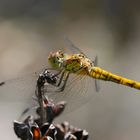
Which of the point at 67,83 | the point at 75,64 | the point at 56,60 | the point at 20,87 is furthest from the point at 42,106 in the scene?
the point at 75,64

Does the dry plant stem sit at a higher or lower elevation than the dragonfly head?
lower

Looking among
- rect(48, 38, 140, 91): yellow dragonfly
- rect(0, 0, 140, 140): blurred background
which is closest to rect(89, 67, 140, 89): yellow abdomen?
rect(48, 38, 140, 91): yellow dragonfly

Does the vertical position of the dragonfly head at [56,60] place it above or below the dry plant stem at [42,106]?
above

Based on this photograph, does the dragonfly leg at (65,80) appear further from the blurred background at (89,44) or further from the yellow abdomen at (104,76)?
the blurred background at (89,44)

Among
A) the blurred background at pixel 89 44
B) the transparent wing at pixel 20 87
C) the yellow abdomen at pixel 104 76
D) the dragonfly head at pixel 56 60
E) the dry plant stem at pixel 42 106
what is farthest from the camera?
the blurred background at pixel 89 44

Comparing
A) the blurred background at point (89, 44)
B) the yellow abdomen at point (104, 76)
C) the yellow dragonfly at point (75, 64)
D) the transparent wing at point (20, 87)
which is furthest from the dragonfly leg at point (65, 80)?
the blurred background at point (89, 44)

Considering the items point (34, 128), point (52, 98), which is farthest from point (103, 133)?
point (34, 128)

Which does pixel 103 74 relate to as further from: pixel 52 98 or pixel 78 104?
pixel 52 98

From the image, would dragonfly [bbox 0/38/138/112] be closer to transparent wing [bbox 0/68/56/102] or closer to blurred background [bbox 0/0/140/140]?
transparent wing [bbox 0/68/56/102]
